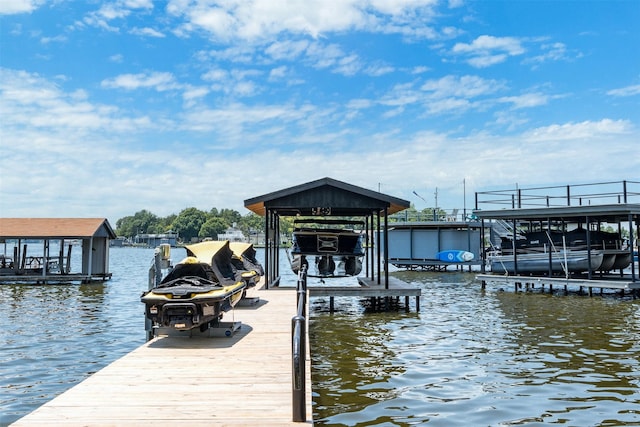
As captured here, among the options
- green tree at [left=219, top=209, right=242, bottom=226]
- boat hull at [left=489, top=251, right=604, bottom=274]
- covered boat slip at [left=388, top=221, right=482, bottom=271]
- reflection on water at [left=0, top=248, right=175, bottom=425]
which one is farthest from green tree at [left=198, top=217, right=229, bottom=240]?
boat hull at [left=489, top=251, right=604, bottom=274]

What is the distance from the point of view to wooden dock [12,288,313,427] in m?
5.46

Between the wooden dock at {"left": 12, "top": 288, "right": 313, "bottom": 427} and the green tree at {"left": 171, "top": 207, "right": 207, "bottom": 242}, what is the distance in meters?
180

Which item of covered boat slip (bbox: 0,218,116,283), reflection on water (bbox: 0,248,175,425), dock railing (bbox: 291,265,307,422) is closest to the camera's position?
dock railing (bbox: 291,265,307,422)

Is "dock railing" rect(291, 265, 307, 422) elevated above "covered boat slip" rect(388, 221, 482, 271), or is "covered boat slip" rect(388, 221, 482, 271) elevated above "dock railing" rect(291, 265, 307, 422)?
"covered boat slip" rect(388, 221, 482, 271)

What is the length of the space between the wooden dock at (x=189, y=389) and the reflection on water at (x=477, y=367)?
3.96ft

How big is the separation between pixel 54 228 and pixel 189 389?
30.3m

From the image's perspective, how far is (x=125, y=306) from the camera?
21.5m

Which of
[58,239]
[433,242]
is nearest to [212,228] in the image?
[433,242]

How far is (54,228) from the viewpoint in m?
32.9

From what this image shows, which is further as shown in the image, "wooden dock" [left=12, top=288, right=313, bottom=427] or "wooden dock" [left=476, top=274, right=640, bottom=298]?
"wooden dock" [left=476, top=274, right=640, bottom=298]

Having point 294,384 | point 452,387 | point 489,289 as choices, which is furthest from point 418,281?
point 294,384

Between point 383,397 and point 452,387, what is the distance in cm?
140

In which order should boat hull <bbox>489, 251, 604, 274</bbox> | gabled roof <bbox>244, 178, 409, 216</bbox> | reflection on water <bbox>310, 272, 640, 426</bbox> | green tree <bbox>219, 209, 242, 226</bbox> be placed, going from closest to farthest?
reflection on water <bbox>310, 272, 640, 426</bbox> < gabled roof <bbox>244, 178, 409, 216</bbox> < boat hull <bbox>489, 251, 604, 274</bbox> < green tree <bbox>219, 209, 242, 226</bbox>

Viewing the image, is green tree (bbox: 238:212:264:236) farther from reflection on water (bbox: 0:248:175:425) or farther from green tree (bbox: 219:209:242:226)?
reflection on water (bbox: 0:248:175:425)
